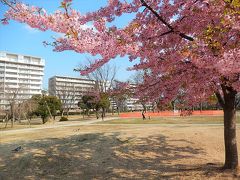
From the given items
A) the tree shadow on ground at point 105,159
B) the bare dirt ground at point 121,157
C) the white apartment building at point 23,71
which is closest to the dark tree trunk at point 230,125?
the bare dirt ground at point 121,157

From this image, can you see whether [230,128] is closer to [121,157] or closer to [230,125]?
[230,125]

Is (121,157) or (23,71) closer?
(121,157)

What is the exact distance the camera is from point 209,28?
645cm

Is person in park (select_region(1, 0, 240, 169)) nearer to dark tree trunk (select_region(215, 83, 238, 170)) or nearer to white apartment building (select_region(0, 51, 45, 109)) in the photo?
dark tree trunk (select_region(215, 83, 238, 170))

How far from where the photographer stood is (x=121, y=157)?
43.7 ft

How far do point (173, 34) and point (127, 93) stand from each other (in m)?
2.53

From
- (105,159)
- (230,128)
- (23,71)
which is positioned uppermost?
(23,71)

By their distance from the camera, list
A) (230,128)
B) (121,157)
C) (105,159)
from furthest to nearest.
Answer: (121,157) → (105,159) → (230,128)

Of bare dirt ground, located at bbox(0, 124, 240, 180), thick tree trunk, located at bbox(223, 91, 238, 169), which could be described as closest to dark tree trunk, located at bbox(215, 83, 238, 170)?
thick tree trunk, located at bbox(223, 91, 238, 169)

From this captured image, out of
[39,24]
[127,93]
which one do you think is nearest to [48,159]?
[127,93]

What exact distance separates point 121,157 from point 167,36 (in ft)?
22.2

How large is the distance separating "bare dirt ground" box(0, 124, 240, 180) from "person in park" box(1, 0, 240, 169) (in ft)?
12.9

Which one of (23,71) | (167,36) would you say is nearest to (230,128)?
(167,36)

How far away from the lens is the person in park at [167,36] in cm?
624
